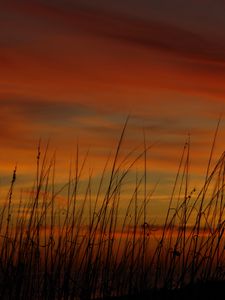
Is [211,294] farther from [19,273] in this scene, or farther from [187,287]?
[19,273]

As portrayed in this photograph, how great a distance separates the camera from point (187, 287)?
12.8 ft

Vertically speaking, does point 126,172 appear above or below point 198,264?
above

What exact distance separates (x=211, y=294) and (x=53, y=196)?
1193 millimetres

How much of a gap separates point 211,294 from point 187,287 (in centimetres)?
16

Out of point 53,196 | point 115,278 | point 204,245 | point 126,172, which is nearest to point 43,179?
point 53,196

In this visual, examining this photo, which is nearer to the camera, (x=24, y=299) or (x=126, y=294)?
(x=24, y=299)

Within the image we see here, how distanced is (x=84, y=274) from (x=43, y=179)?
664 millimetres

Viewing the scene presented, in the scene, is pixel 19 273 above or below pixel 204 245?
below

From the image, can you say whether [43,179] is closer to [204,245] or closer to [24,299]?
[24,299]

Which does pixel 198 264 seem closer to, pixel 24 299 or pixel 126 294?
pixel 126 294

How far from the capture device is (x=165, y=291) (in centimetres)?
394

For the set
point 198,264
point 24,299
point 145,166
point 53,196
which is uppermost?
point 145,166

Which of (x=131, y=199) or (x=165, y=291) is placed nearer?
(x=165, y=291)

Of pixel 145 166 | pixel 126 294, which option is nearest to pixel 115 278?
pixel 126 294
